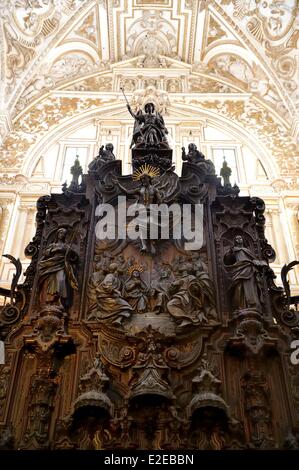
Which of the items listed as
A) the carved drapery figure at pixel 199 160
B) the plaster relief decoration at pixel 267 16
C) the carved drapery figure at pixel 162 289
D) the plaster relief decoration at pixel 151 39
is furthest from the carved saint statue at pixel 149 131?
the plaster relief decoration at pixel 151 39

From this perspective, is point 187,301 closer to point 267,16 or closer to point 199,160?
point 199,160

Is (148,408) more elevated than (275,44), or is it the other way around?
(275,44)

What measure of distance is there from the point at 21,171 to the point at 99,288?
26.1 ft

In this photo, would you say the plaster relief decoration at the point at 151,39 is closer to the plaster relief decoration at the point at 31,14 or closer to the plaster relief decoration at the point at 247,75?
the plaster relief decoration at the point at 247,75

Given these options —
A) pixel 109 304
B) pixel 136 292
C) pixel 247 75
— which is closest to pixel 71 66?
pixel 247 75

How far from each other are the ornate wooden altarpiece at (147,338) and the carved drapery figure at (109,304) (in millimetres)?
14

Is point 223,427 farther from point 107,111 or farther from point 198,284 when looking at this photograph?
point 107,111

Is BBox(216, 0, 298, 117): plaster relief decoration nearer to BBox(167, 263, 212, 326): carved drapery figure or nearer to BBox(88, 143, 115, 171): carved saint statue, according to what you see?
BBox(88, 143, 115, 171): carved saint statue

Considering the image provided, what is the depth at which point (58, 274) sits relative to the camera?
6.15m

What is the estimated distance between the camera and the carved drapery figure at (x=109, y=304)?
5816 mm

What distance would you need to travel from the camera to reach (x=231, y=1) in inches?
617

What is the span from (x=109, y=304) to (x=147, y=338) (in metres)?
0.70

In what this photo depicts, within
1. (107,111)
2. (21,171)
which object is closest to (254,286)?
(21,171)
